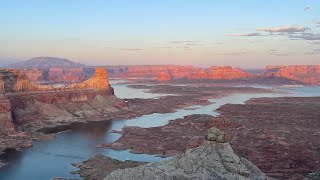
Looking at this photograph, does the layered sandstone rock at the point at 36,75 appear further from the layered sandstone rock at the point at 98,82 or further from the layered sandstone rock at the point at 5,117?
the layered sandstone rock at the point at 5,117

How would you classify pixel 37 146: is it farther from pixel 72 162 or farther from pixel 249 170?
pixel 249 170

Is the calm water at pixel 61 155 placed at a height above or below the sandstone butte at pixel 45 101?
below

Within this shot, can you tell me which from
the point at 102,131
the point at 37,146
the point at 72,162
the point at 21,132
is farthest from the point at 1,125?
the point at 72,162

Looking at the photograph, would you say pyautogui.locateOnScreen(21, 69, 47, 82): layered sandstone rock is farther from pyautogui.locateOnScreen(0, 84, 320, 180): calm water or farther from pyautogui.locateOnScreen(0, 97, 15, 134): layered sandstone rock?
pyautogui.locateOnScreen(0, 97, 15, 134): layered sandstone rock

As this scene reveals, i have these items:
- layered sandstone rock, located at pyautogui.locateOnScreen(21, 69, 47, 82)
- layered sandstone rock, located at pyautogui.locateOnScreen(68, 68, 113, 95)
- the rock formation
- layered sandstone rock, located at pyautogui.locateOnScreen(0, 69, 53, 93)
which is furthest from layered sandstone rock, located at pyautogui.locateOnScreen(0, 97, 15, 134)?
layered sandstone rock, located at pyautogui.locateOnScreen(21, 69, 47, 82)

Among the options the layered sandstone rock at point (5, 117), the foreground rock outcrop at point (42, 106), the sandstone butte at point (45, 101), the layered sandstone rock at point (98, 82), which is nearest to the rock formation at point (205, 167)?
the foreground rock outcrop at point (42, 106)

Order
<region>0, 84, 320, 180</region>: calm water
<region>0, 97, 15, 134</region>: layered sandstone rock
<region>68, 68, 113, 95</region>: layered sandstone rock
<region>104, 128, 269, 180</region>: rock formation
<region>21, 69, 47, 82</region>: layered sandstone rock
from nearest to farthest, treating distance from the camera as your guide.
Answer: <region>104, 128, 269, 180</region>: rock formation < <region>0, 84, 320, 180</region>: calm water < <region>0, 97, 15, 134</region>: layered sandstone rock < <region>68, 68, 113, 95</region>: layered sandstone rock < <region>21, 69, 47, 82</region>: layered sandstone rock
